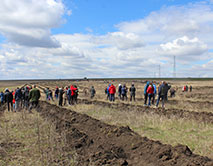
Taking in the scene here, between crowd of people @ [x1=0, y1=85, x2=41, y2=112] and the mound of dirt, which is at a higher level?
crowd of people @ [x1=0, y1=85, x2=41, y2=112]

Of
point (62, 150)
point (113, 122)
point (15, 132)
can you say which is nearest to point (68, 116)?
point (113, 122)

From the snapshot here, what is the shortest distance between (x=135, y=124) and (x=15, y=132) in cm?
479

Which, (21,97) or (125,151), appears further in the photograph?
(21,97)

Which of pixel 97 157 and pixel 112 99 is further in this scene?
pixel 112 99

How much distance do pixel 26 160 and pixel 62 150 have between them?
3.01 ft

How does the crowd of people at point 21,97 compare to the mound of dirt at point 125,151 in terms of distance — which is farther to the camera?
the crowd of people at point 21,97

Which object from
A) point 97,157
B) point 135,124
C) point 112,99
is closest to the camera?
point 97,157

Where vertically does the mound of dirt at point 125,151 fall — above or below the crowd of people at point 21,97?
below

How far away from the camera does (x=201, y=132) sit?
27.0 feet

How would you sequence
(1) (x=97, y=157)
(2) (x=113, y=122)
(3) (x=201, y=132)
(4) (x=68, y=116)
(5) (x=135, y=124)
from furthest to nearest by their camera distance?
(4) (x=68, y=116) < (2) (x=113, y=122) < (5) (x=135, y=124) < (3) (x=201, y=132) < (1) (x=97, y=157)

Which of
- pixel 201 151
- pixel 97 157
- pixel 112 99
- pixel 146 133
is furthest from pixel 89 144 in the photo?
pixel 112 99

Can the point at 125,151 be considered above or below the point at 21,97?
below

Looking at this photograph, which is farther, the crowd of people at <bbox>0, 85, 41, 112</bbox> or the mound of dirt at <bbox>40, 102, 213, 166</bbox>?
the crowd of people at <bbox>0, 85, 41, 112</bbox>

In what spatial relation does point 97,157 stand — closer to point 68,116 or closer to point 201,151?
point 201,151
